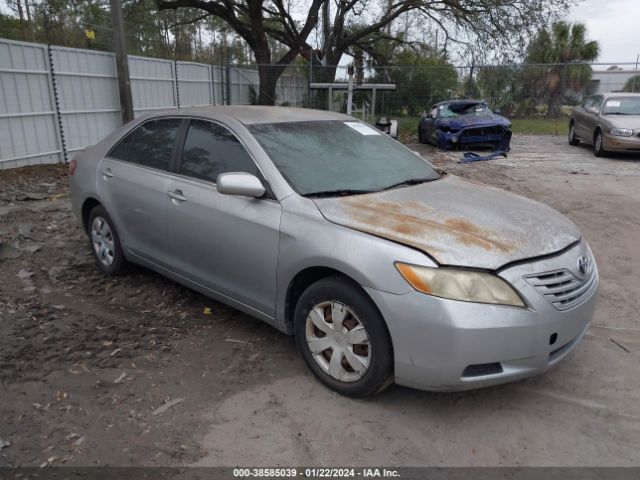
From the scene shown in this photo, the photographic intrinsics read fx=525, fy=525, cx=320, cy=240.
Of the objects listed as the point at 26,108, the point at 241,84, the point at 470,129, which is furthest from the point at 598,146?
the point at 241,84

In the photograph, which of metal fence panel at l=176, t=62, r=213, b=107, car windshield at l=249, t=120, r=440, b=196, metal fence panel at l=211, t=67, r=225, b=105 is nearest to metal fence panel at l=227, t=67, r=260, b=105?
metal fence panel at l=211, t=67, r=225, b=105

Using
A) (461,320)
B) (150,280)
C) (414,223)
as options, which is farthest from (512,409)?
(150,280)

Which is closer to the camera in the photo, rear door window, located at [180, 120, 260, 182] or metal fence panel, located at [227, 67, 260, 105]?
rear door window, located at [180, 120, 260, 182]

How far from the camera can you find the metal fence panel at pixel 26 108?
31.7ft

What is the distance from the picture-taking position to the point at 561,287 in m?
2.79

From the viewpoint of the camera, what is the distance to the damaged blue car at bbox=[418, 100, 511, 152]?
1323 centimetres

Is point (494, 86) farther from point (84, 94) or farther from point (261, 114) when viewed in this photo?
point (261, 114)

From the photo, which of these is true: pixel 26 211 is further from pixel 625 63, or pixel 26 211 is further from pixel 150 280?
pixel 625 63

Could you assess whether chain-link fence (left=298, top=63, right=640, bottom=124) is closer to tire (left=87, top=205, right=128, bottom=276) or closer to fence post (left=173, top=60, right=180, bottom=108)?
fence post (left=173, top=60, right=180, bottom=108)

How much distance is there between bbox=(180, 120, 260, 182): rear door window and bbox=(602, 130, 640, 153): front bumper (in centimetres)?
1065

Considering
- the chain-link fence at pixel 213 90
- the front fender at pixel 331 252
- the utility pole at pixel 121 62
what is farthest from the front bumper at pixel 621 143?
the utility pole at pixel 121 62

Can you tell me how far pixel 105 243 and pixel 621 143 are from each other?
11.0 m

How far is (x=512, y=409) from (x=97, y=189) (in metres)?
3.81

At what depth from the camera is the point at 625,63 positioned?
20484 mm
